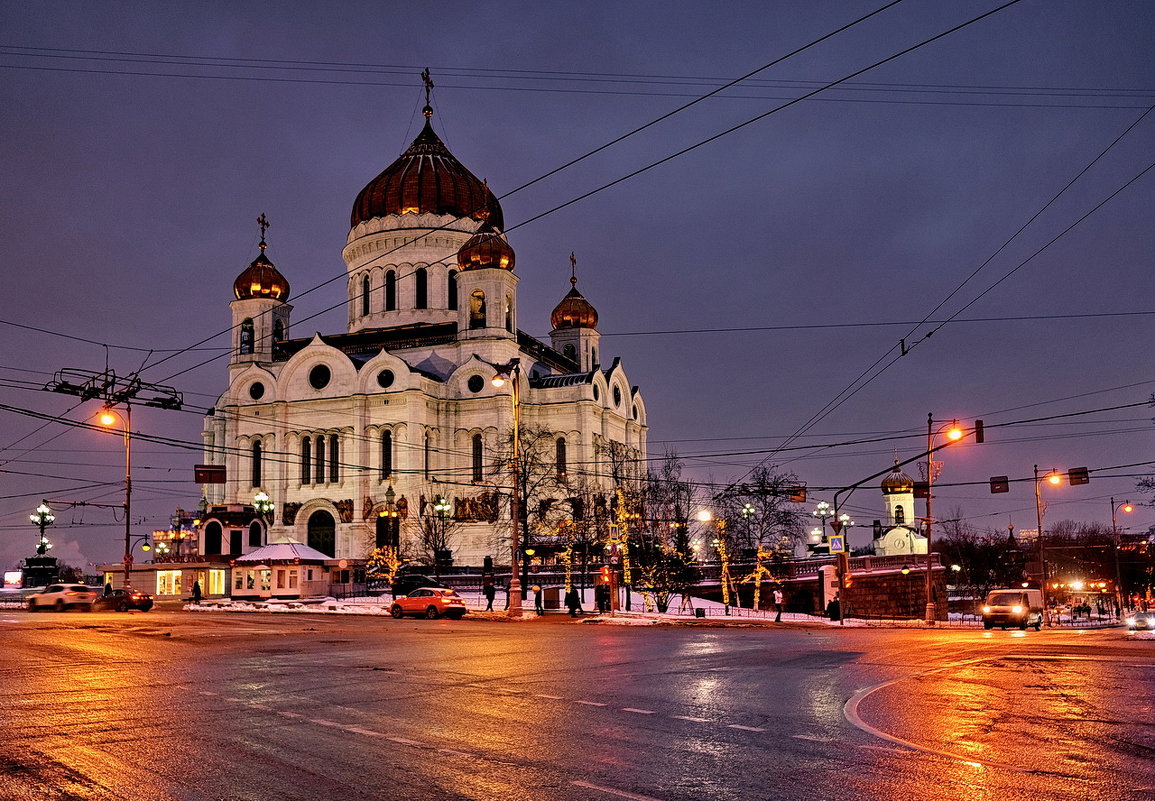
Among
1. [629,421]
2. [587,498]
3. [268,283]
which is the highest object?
[268,283]

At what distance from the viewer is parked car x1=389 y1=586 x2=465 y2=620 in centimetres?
3900

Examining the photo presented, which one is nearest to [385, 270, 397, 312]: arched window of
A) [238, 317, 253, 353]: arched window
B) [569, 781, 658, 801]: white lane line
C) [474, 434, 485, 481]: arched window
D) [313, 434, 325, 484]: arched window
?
[238, 317, 253, 353]: arched window

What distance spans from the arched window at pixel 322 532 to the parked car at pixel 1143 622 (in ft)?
162

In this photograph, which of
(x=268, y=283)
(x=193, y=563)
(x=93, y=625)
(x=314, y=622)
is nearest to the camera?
(x=93, y=625)

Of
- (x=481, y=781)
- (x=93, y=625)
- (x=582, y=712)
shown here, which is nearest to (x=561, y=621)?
(x=93, y=625)

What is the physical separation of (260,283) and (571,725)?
74.9 meters

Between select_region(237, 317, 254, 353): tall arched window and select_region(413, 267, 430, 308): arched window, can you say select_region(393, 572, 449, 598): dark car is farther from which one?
select_region(237, 317, 254, 353): tall arched window

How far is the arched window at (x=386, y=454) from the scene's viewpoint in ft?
234

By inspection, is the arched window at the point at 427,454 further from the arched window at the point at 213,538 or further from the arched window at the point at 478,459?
the arched window at the point at 213,538

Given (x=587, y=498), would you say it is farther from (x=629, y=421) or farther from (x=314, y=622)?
(x=314, y=622)

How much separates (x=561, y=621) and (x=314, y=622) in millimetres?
8172

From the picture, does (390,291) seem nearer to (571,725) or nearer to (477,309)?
(477,309)

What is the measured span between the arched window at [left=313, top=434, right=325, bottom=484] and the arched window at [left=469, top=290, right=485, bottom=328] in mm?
13271

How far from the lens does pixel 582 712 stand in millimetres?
11930
